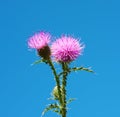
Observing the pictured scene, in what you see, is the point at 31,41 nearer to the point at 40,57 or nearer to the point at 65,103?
the point at 40,57

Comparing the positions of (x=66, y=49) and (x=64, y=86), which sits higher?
(x=66, y=49)

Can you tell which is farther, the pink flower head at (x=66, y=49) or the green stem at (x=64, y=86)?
the pink flower head at (x=66, y=49)

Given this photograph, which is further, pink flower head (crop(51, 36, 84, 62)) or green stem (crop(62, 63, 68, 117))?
pink flower head (crop(51, 36, 84, 62))

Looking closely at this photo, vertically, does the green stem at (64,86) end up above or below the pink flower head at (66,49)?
below

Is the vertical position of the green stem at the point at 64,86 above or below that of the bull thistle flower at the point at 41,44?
below

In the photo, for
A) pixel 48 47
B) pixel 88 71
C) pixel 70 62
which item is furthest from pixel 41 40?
pixel 88 71
